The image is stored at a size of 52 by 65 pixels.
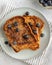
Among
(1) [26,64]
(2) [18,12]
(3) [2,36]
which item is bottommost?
(1) [26,64]

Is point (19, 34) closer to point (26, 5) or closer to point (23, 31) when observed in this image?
point (23, 31)

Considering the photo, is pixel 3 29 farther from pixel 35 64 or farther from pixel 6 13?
pixel 35 64

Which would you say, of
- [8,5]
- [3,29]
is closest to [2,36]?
[3,29]

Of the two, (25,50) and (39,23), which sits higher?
(39,23)

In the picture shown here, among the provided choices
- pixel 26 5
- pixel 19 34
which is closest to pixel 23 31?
pixel 19 34

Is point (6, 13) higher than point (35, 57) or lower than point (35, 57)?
higher

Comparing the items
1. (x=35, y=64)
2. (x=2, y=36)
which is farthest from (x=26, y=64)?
(x=2, y=36)
